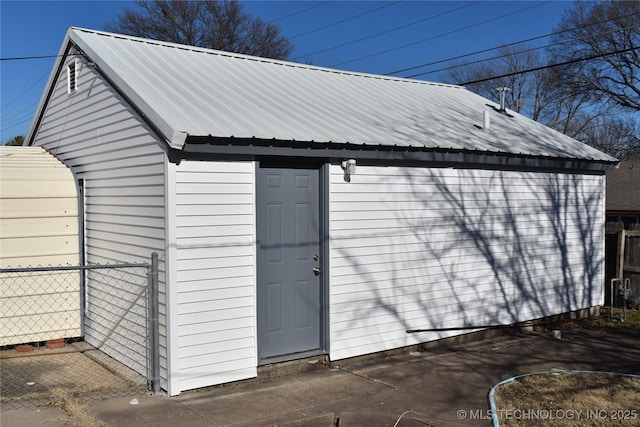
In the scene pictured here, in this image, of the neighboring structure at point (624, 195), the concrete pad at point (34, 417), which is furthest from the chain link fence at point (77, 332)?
the neighboring structure at point (624, 195)

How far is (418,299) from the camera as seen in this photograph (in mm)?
8391

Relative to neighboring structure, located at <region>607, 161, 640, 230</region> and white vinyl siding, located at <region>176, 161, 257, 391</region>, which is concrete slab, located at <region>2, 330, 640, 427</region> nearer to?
white vinyl siding, located at <region>176, 161, 257, 391</region>

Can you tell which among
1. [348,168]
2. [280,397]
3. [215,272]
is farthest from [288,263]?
[280,397]

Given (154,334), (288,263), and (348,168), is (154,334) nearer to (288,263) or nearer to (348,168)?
(288,263)

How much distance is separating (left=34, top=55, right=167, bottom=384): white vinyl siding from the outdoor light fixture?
2226 mm

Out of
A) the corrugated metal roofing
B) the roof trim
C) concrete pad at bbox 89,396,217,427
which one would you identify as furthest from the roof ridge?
concrete pad at bbox 89,396,217,427

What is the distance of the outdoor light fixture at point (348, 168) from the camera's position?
290 inches

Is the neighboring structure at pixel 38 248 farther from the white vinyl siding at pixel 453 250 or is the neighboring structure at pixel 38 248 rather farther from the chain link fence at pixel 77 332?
the white vinyl siding at pixel 453 250

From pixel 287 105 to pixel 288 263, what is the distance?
2273 mm

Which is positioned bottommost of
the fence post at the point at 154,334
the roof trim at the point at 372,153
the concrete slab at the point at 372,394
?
the concrete slab at the point at 372,394

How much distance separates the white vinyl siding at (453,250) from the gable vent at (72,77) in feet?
13.9

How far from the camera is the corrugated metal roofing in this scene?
6820 millimetres

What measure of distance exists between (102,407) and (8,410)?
2.79 feet

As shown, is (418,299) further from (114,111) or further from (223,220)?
(114,111)
